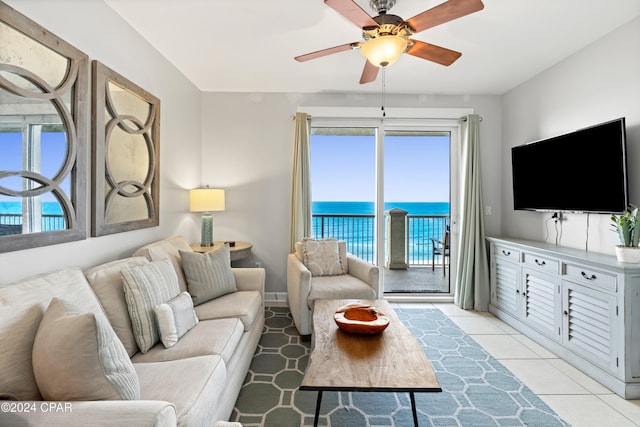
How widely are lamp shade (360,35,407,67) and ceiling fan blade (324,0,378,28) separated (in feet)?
0.34

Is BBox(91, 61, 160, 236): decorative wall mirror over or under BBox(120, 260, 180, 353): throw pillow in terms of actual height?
over

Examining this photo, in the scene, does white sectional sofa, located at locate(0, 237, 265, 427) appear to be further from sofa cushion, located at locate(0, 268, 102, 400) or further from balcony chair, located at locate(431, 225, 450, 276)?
balcony chair, located at locate(431, 225, 450, 276)

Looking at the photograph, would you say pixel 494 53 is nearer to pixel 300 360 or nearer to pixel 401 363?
pixel 401 363

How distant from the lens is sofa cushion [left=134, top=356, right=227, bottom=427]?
1249 millimetres

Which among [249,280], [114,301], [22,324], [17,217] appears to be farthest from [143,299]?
[249,280]

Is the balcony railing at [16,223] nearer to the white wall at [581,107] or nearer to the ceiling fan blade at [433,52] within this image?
the ceiling fan blade at [433,52]

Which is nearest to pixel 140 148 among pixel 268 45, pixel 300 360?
pixel 268 45

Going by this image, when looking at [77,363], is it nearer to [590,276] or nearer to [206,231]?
[206,231]

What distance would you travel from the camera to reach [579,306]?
7.96 ft

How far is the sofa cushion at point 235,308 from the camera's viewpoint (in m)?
2.23

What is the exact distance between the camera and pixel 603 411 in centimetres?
194

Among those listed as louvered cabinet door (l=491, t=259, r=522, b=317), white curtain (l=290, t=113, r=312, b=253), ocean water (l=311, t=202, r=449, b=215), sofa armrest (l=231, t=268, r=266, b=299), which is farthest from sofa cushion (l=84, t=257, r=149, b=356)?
A: louvered cabinet door (l=491, t=259, r=522, b=317)

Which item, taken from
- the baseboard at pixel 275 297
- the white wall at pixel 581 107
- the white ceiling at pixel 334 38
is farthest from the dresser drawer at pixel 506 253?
the baseboard at pixel 275 297

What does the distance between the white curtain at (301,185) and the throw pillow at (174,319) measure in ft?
6.34
